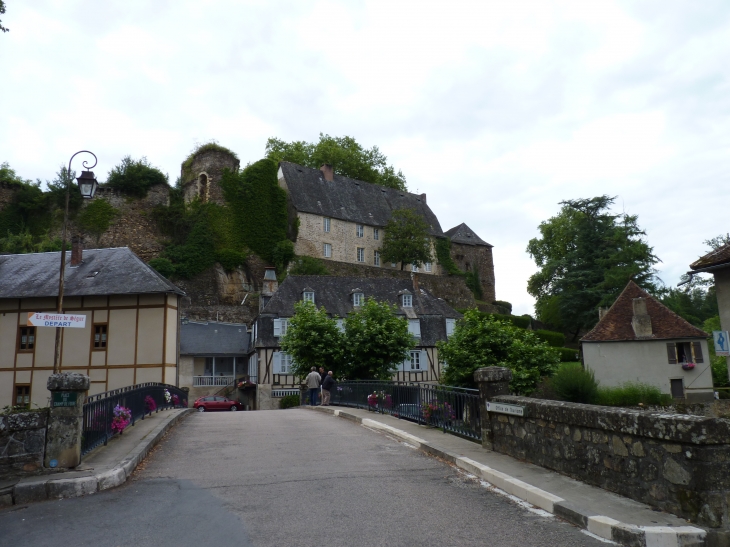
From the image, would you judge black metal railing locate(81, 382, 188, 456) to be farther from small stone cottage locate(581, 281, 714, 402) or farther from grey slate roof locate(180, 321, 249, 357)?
small stone cottage locate(581, 281, 714, 402)

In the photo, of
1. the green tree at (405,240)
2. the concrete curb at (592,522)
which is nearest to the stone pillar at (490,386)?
the concrete curb at (592,522)

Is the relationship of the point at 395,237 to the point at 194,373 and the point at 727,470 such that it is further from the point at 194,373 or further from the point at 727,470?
the point at 727,470

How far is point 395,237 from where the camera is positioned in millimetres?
58281

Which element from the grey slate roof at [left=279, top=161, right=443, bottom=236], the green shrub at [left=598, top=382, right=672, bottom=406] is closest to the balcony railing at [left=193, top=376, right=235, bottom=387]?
the grey slate roof at [left=279, top=161, right=443, bottom=236]

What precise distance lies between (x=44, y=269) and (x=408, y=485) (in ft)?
85.2

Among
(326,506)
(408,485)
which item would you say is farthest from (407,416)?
(326,506)

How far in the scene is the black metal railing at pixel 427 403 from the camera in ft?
34.0

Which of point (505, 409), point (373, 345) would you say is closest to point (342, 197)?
point (373, 345)

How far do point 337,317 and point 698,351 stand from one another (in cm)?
2064

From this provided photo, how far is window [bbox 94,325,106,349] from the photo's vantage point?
2630 centimetres

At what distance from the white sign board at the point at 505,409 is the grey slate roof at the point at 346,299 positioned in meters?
29.8

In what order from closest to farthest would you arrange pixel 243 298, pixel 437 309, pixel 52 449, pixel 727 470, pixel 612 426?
pixel 727 470 → pixel 612 426 → pixel 52 449 → pixel 437 309 → pixel 243 298

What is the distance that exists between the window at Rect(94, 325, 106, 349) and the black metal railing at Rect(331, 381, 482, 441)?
12.5 meters

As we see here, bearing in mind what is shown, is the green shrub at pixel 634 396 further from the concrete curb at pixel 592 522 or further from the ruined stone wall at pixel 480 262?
the ruined stone wall at pixel 480 262
